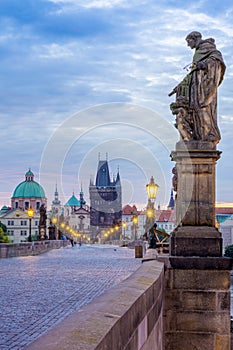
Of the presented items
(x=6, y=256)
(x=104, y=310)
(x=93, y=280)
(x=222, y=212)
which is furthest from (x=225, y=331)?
(x=222, y=212)

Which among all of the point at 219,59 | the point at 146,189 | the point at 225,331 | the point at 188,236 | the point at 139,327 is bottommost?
the point at 225,331

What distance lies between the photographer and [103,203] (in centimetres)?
16650

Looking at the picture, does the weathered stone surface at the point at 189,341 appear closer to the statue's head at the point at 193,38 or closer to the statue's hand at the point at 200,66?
the statue's hand at the point at 200,66

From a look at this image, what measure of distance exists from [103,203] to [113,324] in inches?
6406

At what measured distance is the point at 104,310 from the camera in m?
4.39

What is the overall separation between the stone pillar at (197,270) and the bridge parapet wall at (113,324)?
2988 mm

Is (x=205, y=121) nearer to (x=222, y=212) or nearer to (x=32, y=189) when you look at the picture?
(x=32, y=189)

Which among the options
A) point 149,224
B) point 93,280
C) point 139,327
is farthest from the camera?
point 149,224

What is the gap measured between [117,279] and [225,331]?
492cm

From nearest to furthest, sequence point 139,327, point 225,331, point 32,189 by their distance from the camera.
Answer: point 139,327 < point 225,331 < point 32,189

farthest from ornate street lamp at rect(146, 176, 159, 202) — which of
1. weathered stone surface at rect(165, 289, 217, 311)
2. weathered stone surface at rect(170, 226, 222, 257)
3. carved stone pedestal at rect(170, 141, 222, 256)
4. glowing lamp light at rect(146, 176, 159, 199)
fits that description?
weathered stone surface at rect(165, 289, 217, 311)

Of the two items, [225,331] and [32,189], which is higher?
[32,189]

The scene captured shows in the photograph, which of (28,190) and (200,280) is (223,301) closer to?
(200,280)

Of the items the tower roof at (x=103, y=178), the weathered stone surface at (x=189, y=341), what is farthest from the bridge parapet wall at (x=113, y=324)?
the tower roof at (x=103, y=178)
